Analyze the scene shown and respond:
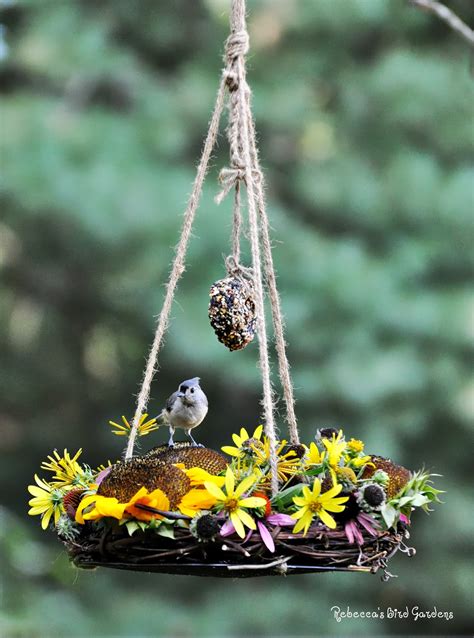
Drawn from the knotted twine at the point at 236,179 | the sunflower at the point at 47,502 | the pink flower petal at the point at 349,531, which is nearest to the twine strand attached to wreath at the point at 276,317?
the knotted twine at the point at 236,179

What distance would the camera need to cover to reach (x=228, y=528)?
108cm

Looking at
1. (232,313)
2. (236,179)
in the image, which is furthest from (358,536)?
(236,179)

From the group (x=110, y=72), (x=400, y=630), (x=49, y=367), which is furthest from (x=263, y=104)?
(x=400, y=630)

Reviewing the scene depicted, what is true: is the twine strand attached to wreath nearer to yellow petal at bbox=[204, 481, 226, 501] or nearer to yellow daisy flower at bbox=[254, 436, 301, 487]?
yellow daisy flower at bbox=[254, 436, 301, 487]

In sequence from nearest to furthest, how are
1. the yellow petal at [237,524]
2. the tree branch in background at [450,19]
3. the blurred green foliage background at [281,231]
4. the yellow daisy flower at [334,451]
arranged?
the yellow petal at [237,524] < the yellow daisy flower at [334,451] < the tree branch in background at [450,19] < the blurred green foliage background at [281,231]

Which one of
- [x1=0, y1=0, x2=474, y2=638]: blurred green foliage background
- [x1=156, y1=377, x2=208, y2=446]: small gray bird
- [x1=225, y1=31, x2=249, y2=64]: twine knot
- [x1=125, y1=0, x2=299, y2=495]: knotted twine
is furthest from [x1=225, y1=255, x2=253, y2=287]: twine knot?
[x1=0, y1=0, x2=474, y2=638]: blurred green foliage background

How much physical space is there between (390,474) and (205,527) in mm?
276

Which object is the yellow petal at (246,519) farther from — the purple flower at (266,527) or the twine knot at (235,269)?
the twine knot at (235,269)

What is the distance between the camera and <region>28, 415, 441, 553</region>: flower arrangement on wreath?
109 cm

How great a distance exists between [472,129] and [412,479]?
296cm

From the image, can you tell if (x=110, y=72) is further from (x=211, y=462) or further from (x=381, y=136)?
(x=211, y=462)

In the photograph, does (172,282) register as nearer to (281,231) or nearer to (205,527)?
(205,527)

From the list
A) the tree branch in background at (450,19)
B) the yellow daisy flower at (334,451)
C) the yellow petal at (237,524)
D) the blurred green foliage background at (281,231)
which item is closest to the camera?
the yellow petal at (237,524)

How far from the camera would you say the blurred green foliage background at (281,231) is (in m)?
3.62
